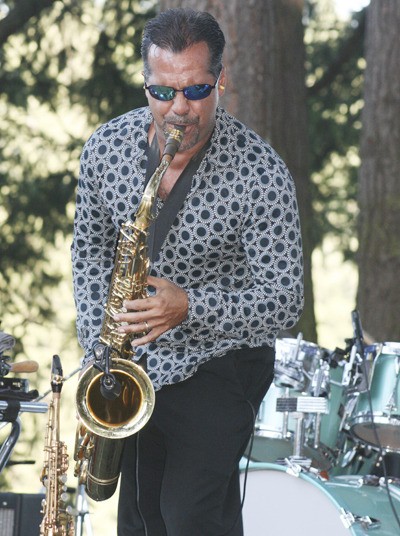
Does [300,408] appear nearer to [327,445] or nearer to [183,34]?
[327,445]

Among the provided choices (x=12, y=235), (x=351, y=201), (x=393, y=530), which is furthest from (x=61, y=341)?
(x=393, y=530)

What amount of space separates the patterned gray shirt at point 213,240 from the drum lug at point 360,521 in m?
1.44

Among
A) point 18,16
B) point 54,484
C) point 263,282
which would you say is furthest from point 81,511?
point 18,16

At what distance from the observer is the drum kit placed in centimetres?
505

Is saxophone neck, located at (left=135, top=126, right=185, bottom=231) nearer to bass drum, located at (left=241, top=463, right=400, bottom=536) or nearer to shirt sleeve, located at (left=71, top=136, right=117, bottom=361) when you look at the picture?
shirt sleeve, located at (left=71, top=136, right=117, bottom=361)

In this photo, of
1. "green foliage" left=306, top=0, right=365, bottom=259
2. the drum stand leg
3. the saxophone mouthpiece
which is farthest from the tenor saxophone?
"green foliage" left=306, top=0, right=365, bottom=259

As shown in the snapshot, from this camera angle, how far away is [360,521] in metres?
4.84

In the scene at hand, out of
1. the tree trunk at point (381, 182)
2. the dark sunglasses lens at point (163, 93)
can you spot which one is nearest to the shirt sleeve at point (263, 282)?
the dark sunglasses lens at point (163, 93)

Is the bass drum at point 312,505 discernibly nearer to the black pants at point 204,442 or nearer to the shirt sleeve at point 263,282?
the black pants at point 204,442

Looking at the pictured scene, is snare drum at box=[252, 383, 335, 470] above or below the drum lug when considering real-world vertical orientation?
above

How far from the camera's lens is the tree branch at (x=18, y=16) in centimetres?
929

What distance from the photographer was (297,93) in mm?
7809

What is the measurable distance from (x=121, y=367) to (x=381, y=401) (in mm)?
2461

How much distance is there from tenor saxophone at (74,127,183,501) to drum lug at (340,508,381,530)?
58.7 inches
